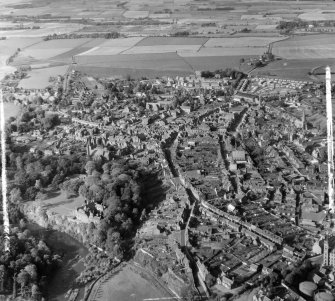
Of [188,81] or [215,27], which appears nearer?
[188,81]

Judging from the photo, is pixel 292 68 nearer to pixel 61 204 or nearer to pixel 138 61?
pixel 138 61

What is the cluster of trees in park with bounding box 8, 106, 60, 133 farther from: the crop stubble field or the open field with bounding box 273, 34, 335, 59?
the open field with bounding box 273, 34, 335, 59

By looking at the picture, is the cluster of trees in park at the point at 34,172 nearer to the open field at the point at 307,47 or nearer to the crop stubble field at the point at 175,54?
the crop stubble field at the point at 175,54

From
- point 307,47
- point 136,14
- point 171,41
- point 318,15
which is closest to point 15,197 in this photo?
point 307,47

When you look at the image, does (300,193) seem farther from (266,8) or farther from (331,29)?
(266,8)

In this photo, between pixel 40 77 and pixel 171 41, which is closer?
pixel 40 77

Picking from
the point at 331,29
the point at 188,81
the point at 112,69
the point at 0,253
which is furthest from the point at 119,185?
the point at 331,29

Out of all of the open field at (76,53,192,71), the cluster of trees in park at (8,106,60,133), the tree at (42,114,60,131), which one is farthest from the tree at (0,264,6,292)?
the open field at (76,53,192,71)
